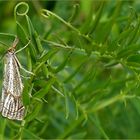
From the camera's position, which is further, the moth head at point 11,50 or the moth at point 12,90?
the moth head at point 11,50

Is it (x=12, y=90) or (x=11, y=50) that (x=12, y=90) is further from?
(x=11, y=50)

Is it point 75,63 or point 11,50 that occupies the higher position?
point 11,50

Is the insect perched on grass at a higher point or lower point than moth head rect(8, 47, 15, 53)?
lower

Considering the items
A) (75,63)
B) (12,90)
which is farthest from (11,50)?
(75,63)

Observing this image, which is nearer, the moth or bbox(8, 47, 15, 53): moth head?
the moth

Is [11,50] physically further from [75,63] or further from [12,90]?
[75,63]

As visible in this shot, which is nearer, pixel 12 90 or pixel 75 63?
pixel 12 90
